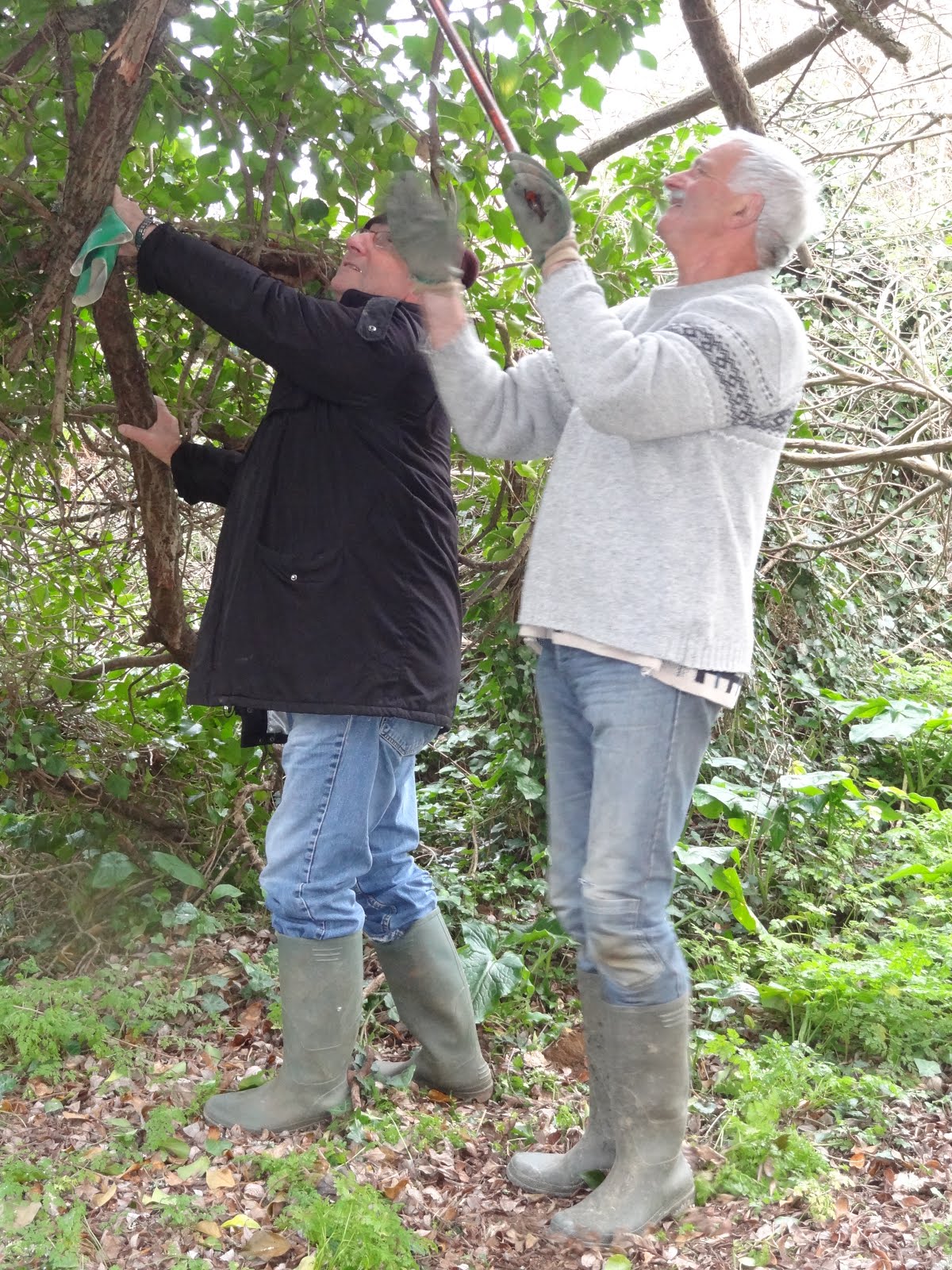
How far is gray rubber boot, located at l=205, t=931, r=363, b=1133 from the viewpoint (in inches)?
92.9

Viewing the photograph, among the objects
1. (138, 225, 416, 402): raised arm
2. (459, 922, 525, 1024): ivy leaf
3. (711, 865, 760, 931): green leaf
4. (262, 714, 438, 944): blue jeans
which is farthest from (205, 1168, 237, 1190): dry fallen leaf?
(711, 865, 760, 931): green leaf

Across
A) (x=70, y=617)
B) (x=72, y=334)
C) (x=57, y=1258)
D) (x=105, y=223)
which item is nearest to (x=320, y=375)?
(x=105, y=223)

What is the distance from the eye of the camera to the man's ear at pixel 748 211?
202 centimetres

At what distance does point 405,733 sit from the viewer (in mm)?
2400

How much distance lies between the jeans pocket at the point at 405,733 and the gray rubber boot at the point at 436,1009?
1.47 feet

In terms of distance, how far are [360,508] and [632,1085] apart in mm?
1251

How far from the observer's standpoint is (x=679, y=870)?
150 inches

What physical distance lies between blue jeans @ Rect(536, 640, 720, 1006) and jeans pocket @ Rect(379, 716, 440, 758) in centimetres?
42

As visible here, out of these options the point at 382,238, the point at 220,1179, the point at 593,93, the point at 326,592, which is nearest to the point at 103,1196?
the point at 220,1179

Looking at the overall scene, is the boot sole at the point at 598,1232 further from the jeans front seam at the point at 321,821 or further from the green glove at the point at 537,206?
the green glove at the point at 537,206

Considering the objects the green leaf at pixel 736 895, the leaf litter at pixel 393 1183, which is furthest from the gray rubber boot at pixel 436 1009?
the green leaf at pixel 736 895

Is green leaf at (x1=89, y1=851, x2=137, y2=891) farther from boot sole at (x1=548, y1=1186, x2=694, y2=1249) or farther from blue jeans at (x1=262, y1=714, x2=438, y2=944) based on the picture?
boot sole at (x1=548, y1=1186, x2=694, y2=1249)

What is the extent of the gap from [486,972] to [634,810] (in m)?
1.19

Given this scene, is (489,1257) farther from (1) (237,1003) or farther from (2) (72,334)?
(2) (72,334)
